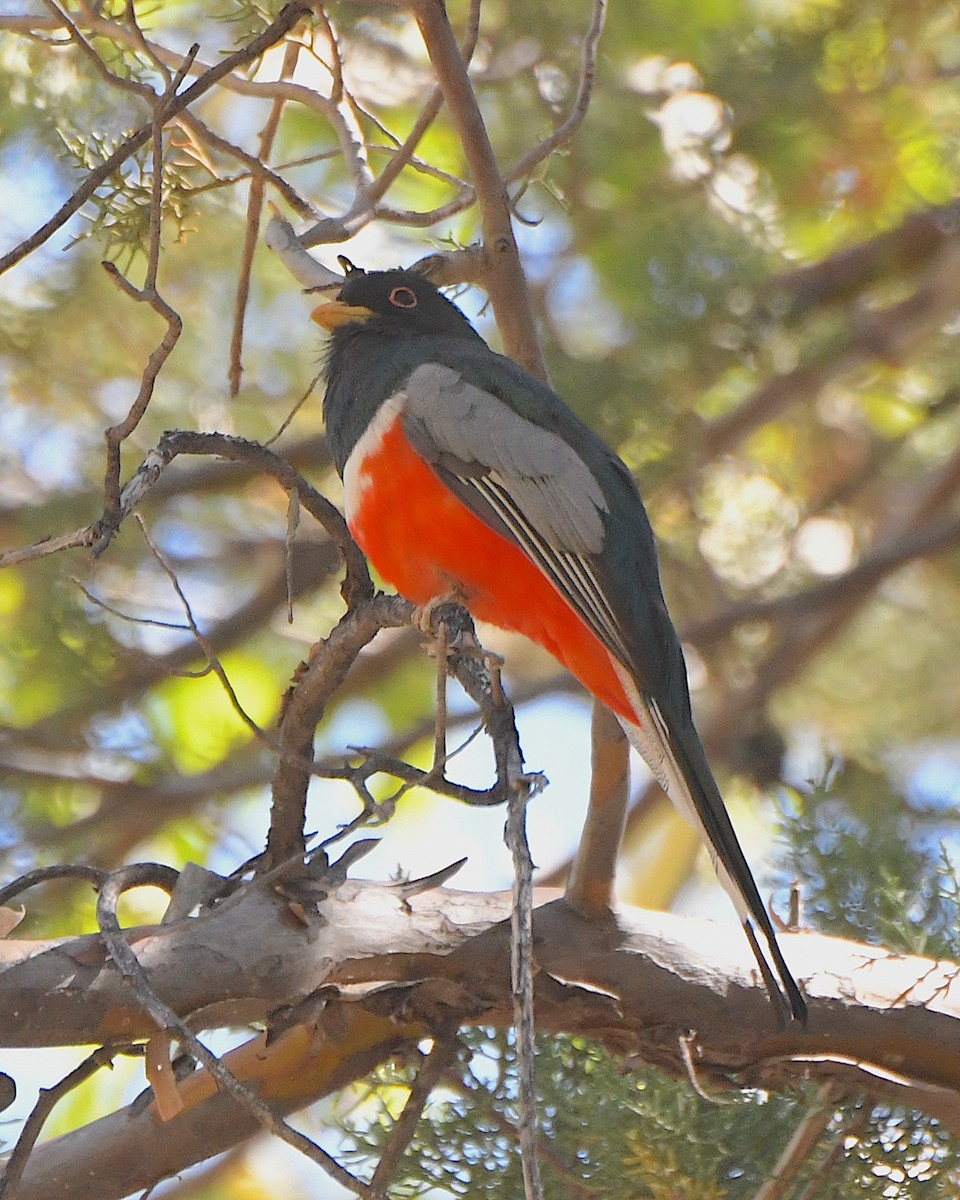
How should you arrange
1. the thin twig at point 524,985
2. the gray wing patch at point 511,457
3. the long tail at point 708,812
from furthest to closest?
the gray wing patch at point 511,457 → the long tail at point 708,812 → the thin twig at point 524,985

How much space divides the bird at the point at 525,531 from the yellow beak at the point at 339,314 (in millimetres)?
310

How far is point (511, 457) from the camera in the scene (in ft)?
11.1

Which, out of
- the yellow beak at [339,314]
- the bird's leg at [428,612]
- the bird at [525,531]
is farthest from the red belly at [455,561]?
the yellow beak at [339,314]

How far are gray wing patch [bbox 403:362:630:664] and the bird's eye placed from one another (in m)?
0.49

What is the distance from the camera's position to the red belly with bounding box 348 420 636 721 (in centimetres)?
330

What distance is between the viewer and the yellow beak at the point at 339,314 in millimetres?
3912

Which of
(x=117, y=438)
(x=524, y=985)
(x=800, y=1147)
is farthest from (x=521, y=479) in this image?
(x=524, y=985)

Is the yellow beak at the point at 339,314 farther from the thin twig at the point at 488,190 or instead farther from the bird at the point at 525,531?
the thin twig at the point at 488,190

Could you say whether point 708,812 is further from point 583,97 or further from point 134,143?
point 134,143

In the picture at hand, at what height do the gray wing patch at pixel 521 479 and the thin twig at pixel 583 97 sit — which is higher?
the thin twig at pixel 583 97

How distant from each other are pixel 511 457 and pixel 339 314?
0.78 m

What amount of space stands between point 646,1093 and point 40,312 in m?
3.84

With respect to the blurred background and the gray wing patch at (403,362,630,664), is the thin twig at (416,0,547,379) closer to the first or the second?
the gray wing patch at (403,362,630,664)

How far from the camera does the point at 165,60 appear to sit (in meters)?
3.95
